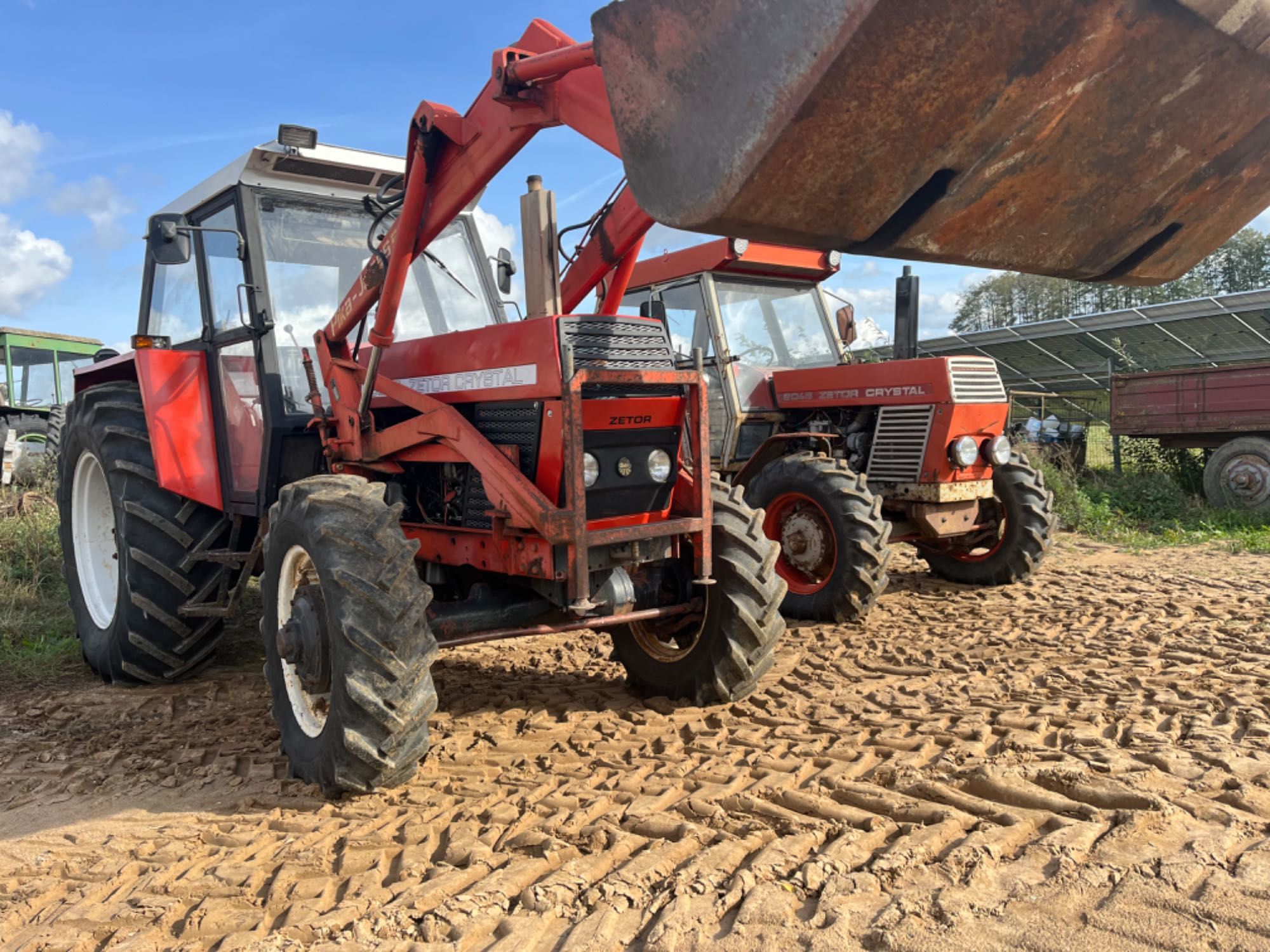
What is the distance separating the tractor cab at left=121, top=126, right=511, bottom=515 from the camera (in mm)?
4406

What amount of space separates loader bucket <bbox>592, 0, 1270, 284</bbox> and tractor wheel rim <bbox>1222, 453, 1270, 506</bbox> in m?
8.35

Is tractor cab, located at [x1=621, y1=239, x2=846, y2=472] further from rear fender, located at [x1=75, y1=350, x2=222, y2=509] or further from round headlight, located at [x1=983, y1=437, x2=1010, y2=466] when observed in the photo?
rear fender, located at [x1=75, y1=350, x2=222, y2=509]

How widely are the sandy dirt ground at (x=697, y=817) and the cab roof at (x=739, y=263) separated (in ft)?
9.76

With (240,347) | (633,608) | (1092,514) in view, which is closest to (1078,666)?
(633,608)

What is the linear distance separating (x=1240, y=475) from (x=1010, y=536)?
16.9ft

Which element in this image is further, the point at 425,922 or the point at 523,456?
the point at 523,456

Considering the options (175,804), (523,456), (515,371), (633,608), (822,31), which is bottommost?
(175,804)

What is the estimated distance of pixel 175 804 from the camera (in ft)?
10.9

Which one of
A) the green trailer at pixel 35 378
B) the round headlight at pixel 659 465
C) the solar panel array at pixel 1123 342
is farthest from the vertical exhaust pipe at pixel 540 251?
the green trailer at pixel 35 378

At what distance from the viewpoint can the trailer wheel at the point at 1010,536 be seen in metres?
6.34

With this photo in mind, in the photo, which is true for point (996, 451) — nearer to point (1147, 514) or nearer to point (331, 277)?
point (331, 277)

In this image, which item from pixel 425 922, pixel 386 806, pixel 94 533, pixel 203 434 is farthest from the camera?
pixel 94 533

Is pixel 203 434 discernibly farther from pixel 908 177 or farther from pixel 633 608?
pixel 908 177

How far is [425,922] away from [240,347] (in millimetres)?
3160
